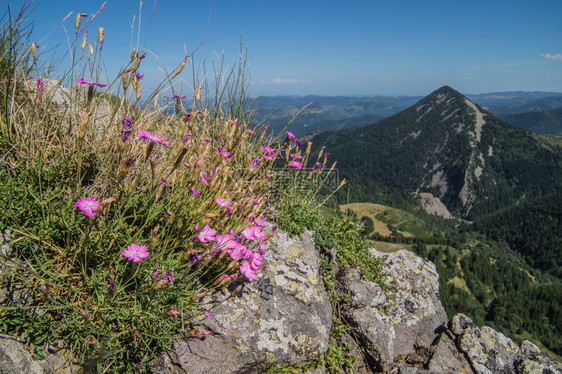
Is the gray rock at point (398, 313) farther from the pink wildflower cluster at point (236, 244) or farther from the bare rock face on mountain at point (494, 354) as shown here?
the pink wildflower cluster at point (236, 244)

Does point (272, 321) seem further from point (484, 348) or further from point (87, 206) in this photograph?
point (484, 348)

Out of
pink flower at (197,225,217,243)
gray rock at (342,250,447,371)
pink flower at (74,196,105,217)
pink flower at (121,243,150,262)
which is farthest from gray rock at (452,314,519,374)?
pink flower at (74,196,105,217)

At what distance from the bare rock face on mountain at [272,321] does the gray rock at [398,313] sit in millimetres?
735

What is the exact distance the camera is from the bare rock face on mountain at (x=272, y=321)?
2.80m

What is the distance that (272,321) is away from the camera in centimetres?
328

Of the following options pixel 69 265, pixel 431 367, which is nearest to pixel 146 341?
pixel 69 265

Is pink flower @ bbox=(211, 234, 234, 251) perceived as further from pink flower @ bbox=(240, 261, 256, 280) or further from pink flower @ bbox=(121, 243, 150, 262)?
pink flower @ bbox=(121, 243, 150, 262)

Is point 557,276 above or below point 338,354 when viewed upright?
below

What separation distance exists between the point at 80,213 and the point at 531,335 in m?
158

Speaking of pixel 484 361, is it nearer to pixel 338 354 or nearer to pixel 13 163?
pixel 338 354

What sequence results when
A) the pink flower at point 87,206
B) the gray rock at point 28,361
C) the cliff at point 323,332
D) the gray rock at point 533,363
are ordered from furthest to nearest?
1. the gray rock at point 533,363
2. the cliff at point 323,332
3. the gray rock at point 28,361
4. the pink flower at point 87,206

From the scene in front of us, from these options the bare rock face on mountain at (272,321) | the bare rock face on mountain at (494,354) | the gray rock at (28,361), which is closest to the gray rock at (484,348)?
the bare rock face on mountain at (494,354)

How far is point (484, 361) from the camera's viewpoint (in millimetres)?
4766

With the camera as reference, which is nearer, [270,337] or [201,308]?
[201,308]
